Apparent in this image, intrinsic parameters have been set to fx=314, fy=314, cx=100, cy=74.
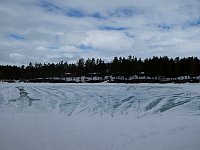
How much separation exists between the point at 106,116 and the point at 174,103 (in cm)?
525

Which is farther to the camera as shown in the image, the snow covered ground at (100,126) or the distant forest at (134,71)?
the distant forest at (134,71)

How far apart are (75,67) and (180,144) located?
114m

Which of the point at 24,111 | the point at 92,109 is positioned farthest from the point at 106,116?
the point at 24,111

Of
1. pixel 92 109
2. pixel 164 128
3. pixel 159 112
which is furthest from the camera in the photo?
pixel 92 109

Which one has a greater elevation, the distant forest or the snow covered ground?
the distant forest

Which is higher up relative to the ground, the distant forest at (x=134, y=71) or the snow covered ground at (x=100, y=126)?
the distant forest at (x=134, y=71)

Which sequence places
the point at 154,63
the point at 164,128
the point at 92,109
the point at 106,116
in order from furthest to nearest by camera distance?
the point at 154,63, the point at 92,109, the point at 106,116, the point at 164,128

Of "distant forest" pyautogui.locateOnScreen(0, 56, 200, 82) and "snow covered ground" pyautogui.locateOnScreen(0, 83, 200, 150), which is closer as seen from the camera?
"snow covered ground" pyautogui.locateOnScreen(0, 83, 200, 150)

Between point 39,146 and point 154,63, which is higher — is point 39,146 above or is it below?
below

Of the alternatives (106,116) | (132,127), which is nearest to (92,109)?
(106,116)

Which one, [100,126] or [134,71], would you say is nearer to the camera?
[100,126]

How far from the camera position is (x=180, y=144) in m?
8.02

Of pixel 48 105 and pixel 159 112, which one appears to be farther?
pixel 48 105

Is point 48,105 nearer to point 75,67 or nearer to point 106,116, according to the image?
point 106,116
